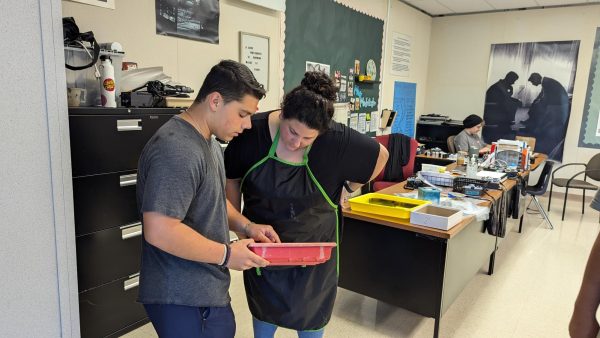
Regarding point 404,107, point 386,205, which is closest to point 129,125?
point 386,205

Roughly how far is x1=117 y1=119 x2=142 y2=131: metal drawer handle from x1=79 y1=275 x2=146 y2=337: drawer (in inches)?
33.6

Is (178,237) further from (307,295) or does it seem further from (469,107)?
(469,107)

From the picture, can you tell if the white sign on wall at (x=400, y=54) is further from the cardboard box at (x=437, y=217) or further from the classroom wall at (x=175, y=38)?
the cardboard box at (x=437, y=217)

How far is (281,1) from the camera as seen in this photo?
3758 mm

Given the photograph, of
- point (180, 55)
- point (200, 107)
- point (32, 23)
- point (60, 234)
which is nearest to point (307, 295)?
point (200, 107)

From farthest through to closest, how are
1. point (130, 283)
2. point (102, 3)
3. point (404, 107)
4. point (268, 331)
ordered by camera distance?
point (404, 107) < point (102, 3) < point (130, 283) < point (268, 331)

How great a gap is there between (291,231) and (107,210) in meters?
1.15

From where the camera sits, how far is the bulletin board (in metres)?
4.10

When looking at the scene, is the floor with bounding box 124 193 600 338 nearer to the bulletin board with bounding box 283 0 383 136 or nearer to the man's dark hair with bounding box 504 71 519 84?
the bulletin board with bounding box 283 0 383 136

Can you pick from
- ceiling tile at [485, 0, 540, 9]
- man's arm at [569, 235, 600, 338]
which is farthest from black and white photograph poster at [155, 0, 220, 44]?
ceiling tile at [485, 0, 540, 9]

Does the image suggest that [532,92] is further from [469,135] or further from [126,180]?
[126,180]

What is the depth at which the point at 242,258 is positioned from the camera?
1.21 meters

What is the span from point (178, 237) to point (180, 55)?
225cm

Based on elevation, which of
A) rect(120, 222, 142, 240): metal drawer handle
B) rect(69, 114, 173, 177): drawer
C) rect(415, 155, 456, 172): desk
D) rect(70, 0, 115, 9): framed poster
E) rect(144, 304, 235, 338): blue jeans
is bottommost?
rect(120, 222, 142, 240): metal drawer handle
